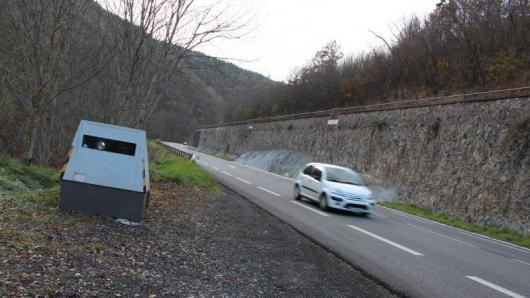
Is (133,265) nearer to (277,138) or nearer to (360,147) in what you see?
(360,147)

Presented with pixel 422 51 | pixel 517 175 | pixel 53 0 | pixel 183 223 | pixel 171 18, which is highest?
pixel 422 51

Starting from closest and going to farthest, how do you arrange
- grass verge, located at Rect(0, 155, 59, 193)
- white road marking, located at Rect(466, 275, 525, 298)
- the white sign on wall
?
white road marking, located at Rect(466, 275, 525, 298), grass verge, located at Rect(0, 155, 59, 193), the white sign on wall

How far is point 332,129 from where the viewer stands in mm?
37531

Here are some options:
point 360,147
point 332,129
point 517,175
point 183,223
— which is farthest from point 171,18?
point 332,129

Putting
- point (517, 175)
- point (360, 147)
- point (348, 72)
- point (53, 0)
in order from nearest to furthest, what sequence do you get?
point (53, 0)
point (517, 175)
point (360, 147)
point (348, 72)

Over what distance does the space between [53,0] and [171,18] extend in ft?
12.3

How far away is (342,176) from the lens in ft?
51.6

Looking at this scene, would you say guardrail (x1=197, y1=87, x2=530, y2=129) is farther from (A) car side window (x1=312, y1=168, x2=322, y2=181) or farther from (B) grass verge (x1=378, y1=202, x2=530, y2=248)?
(A) car side window (x1=312, y1=168, x2=322, y2=181)

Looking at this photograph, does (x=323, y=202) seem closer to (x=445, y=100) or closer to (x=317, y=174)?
(x=317, y=174)

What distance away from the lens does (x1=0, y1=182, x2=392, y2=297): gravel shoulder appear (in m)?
4.75

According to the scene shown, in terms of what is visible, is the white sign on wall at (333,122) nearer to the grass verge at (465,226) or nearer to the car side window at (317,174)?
the grass verge at (465,226)

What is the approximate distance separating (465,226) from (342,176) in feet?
20.8

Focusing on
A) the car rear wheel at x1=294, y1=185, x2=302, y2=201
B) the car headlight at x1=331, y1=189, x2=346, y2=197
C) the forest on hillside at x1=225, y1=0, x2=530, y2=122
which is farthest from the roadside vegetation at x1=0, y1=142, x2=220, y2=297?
the forest on hillside at x1=225, y1=0, x2=530, y2=122

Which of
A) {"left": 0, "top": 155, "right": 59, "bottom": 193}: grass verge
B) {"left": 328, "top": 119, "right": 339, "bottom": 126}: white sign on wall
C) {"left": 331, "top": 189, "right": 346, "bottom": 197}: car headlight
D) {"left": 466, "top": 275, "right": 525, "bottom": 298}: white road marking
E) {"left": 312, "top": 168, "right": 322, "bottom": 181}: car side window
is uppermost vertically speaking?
{"left": 328, "top": 119, "right": 339, "bottom": 126}: white sign on wall
